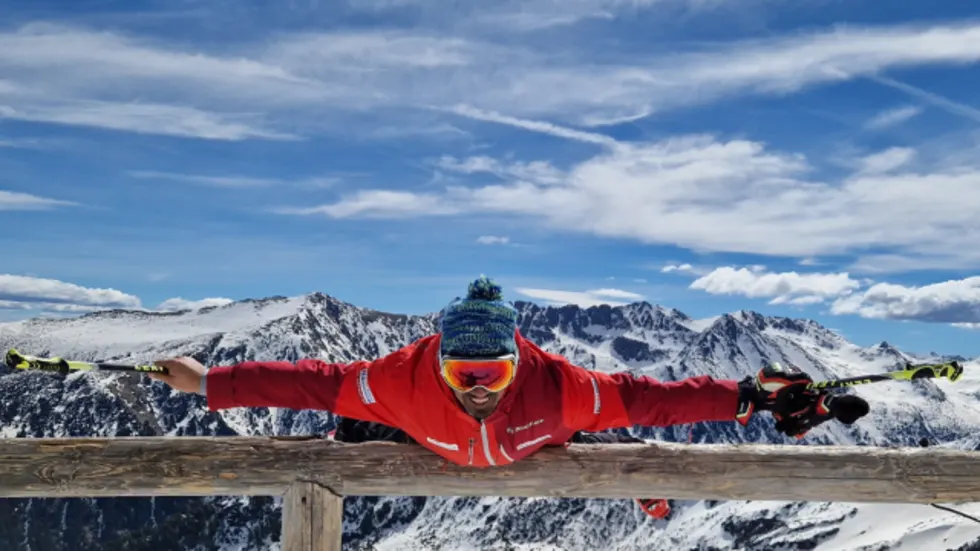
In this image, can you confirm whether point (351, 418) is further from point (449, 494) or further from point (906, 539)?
point (906, 539)

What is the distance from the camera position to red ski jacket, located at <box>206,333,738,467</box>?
5434mm

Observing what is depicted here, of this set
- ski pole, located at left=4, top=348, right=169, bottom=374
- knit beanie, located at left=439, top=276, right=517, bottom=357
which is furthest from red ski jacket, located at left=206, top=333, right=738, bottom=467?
ski pole, located at left=4, top=348, right=169, bottom=374

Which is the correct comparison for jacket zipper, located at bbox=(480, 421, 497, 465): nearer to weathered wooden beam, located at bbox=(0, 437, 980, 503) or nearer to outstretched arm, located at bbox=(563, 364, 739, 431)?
weathered wooden beam, located at bbox=(0, 437, 980, 503)

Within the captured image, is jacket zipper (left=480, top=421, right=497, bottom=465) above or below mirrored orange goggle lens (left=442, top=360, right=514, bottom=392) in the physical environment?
below

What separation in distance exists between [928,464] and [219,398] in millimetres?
4684

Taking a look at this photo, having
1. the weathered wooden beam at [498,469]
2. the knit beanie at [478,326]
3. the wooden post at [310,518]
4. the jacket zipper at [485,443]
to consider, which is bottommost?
the wooden post at [310,518]

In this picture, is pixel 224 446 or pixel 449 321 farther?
pixel 224 446

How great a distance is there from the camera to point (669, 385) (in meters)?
5.59

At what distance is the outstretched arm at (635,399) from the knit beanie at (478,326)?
554 mm

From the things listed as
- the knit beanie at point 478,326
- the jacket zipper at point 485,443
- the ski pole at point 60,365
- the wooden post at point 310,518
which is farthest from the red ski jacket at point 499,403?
the wooden post at point 310,518

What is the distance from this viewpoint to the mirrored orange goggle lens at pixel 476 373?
16.8 ft

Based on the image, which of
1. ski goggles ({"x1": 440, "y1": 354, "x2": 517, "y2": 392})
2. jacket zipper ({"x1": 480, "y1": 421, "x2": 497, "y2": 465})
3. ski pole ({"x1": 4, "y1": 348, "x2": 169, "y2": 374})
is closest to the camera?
ski goggles ({"x1": 440, "y1": 354, "x2": 517, "y2": 392})

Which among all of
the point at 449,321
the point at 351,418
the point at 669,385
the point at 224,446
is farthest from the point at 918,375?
the point at 224,446

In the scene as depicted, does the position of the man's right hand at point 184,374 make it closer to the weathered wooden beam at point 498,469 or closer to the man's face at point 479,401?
the weathered wooden beam at point 498,469
